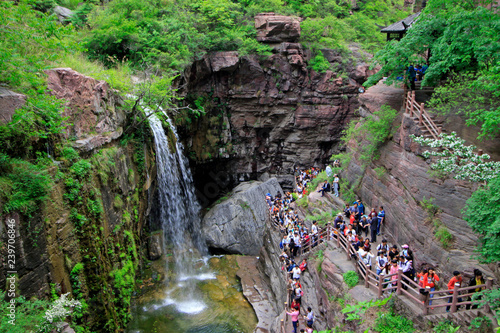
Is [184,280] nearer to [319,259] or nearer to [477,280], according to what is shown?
[319,259]

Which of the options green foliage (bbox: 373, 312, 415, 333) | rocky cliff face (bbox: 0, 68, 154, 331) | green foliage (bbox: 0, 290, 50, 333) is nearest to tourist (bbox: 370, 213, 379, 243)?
green foliage (bbox: 373, 312, 415, 333)

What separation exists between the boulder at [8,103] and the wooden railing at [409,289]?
12383 millimetres

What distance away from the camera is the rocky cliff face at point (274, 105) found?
98.0 ft

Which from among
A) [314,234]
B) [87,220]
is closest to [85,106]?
[87,220]

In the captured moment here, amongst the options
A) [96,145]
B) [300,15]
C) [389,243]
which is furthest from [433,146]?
[300,15]

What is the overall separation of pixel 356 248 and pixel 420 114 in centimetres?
613

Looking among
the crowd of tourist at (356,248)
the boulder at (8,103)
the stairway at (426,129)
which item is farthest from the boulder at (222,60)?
the boulder at (8,103)

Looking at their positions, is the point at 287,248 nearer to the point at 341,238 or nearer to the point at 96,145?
the point at 341,238

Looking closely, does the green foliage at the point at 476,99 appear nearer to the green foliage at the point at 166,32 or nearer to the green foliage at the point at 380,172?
the green foliage at the point at 380,172

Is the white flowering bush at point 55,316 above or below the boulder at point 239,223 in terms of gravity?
above

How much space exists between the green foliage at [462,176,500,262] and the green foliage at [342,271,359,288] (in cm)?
440

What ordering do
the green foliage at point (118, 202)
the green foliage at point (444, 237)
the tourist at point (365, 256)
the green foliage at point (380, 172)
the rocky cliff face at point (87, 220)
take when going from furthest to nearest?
the green foliage at point (380, 172)
the green foliage at point (118, 202)
the tourist at point (365, 256)
the green foliage at point (444, 237)
the rocky cliff face at point (87, 220)

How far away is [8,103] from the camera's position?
9398mm

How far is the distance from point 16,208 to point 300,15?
112 ft
